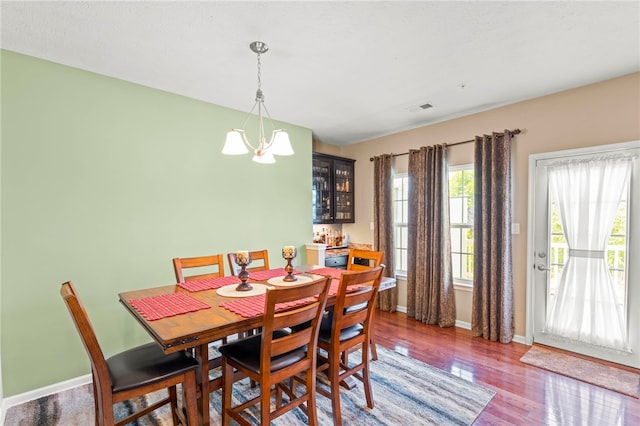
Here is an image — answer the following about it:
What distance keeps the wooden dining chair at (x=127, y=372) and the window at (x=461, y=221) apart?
3.31 meters

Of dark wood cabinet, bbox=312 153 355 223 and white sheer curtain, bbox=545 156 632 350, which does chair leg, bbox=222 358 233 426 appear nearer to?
dark wood cabinet, bbox=312 153 355 223

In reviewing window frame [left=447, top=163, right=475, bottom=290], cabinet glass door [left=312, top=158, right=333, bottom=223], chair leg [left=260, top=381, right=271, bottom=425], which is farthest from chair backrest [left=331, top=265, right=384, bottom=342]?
cabinet glass door [left=312, top=158, right=333, bottom=223]

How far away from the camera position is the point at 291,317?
1.62 m

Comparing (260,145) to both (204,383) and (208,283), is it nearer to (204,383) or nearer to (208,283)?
(208,283)

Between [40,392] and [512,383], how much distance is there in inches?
149

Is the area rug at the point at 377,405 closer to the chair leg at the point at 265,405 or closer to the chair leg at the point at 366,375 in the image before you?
the chair leg at the point at 366,375

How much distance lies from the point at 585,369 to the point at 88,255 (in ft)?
14.6

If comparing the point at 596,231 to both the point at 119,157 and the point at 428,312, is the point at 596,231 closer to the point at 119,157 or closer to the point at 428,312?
the point at 428,312

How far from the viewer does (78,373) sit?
102 inches

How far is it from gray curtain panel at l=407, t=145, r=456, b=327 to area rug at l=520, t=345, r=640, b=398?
3.23 ft

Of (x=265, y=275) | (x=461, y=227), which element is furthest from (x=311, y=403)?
(x=461, y=227)

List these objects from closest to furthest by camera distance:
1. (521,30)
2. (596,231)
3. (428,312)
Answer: (521,30) → (596,231) → (428,312)

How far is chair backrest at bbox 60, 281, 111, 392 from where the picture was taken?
55.1 inches

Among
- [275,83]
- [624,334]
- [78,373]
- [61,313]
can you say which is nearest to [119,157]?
[61,313]
